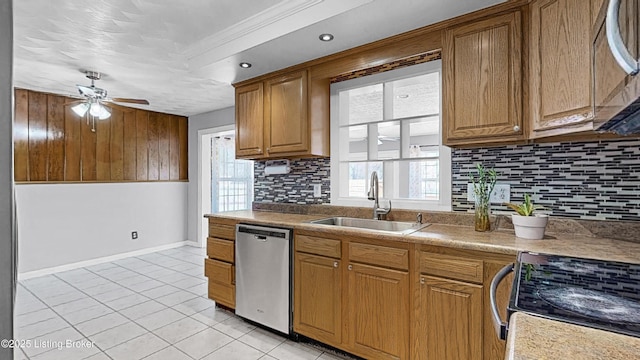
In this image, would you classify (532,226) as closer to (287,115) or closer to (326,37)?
(326,37)

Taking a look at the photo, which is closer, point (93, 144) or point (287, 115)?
point (287, 115)

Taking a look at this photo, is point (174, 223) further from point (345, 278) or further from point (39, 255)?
point (345, 278)

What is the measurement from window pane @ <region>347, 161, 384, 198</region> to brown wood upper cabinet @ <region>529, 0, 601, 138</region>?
4.28 feet

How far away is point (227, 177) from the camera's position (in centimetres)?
588

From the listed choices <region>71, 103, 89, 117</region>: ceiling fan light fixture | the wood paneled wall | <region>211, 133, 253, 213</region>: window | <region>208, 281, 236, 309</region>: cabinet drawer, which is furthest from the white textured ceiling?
<region>211, 133, 253, 213</region>: window

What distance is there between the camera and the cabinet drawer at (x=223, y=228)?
2754 mm

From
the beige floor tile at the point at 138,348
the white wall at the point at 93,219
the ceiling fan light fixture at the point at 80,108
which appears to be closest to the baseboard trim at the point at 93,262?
the white wall at the point at 93,219

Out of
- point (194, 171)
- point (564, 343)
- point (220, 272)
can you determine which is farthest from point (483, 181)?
point (194, 171)

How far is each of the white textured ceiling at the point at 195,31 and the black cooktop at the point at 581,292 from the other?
5.01 ft

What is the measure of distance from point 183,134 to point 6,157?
540 centimetres

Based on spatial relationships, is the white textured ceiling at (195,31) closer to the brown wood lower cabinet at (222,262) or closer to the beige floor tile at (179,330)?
the brown wood lower cabinet at (222,262)

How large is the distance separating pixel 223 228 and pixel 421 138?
191 cm

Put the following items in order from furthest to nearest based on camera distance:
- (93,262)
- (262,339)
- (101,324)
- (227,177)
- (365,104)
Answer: (227,177)
(93,262)
(365,104)
(101,324)
(262,339)

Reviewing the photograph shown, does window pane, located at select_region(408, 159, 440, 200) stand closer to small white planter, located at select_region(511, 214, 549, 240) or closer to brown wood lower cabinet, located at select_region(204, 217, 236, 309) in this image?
small white planter, located at select_region(511, 214, 549, 240)
